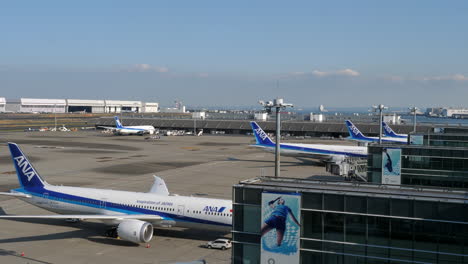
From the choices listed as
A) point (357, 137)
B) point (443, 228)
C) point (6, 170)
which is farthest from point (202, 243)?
point (357, 137)

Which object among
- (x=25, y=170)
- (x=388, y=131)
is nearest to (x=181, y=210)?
(x=25, y=170)

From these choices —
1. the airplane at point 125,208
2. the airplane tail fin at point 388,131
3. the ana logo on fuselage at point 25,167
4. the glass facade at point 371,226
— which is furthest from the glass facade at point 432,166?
the airplane tail fin at point 388,131

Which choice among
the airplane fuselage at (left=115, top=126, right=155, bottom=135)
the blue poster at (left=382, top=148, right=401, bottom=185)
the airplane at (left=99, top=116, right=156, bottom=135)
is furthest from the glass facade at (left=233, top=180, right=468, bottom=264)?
the airplane fuselage at (left=115, top=126, right=155, bottom=135)

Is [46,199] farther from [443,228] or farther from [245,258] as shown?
[443,228]

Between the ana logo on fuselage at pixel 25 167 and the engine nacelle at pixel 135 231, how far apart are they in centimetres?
1234

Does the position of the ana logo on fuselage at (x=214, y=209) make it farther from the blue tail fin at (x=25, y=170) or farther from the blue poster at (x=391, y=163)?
the blue poster at (x=391, y=163)

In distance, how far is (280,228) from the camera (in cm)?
2188

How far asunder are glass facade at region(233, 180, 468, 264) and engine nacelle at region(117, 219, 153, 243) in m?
18.2

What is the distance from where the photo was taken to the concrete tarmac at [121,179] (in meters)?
38.2

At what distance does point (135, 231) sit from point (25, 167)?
581 inches

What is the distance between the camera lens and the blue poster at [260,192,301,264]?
21672 mm

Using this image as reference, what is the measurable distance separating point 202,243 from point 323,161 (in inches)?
2355

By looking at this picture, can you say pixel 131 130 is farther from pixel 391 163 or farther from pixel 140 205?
pixel 391 163

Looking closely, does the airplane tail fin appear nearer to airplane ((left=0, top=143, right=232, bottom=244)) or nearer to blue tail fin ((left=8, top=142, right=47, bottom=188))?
airplane ((left=0, top=143, right=232, bottom=244))
